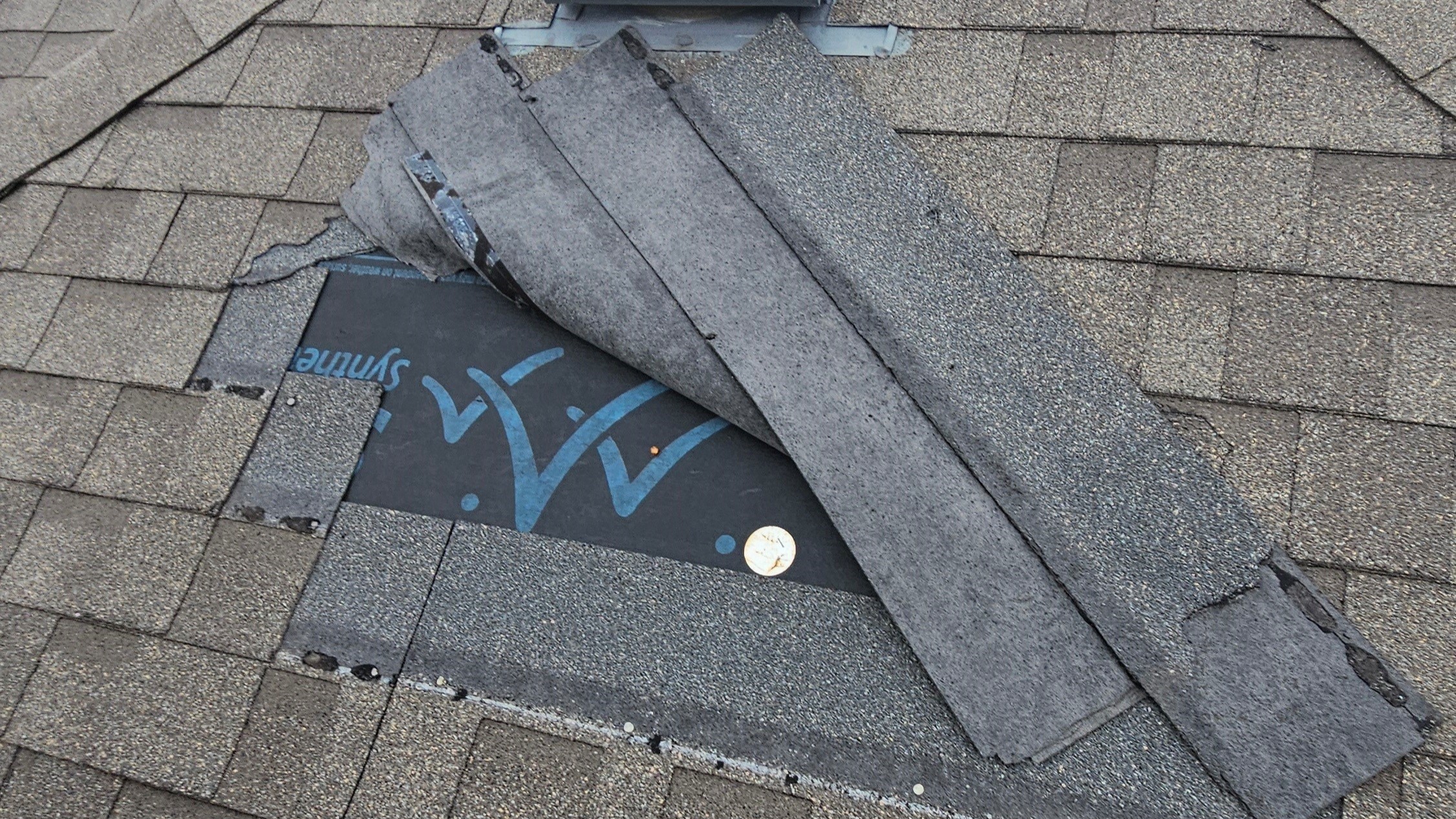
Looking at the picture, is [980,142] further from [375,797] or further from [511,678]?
[375,797]

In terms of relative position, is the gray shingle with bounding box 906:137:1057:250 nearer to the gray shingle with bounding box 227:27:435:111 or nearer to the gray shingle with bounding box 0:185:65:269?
the gray shingle with bounding box 227:27:435:111

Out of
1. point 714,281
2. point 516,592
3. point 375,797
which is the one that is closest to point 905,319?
point 714,281

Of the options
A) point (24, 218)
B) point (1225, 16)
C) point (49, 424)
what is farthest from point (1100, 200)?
point (24, 218)

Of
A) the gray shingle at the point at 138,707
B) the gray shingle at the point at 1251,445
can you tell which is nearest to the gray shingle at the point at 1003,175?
the gray shingle at the point at 1251,445

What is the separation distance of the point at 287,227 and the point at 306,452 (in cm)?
108

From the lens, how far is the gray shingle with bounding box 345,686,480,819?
9.57ft

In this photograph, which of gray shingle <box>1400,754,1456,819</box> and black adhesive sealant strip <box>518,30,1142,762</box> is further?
black adhesive sealant strip <box>518,30,1142,762</box>

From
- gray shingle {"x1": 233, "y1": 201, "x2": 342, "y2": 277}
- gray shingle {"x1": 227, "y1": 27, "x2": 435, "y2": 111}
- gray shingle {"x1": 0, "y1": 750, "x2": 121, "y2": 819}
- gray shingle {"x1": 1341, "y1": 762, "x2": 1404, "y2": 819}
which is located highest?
gray shingle {"x1": 227, "y1": 27, "x2": 435, "y2": 111}

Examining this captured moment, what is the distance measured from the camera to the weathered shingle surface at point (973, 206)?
2.82 meters

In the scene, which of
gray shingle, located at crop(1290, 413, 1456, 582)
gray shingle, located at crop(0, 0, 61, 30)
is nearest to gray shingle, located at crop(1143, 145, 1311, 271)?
gray shingle, located at crop(1290, 413, 1456, 582)

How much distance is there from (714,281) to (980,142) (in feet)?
3.72

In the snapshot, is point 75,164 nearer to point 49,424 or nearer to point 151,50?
point 151,50

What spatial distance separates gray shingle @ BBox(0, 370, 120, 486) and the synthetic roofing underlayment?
1.69ft

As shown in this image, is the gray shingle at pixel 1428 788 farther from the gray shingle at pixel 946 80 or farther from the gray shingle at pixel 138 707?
the gray shingle at pixel 138 707
